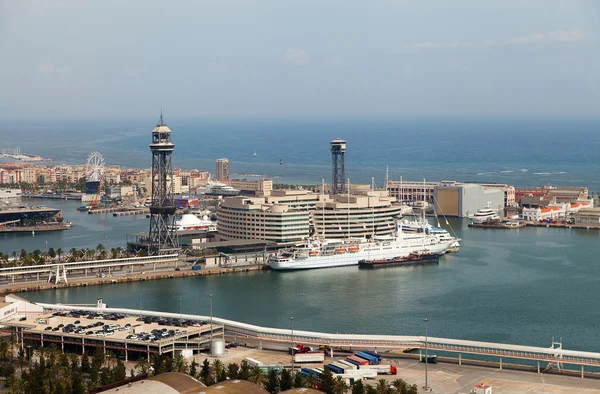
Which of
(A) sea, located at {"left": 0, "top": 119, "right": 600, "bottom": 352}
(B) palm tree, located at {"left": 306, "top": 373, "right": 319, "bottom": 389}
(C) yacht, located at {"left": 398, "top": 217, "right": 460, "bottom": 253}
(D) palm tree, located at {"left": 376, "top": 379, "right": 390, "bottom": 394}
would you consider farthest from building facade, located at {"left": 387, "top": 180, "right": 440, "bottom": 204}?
(D) palm tree, located at {"left": 376, "top": 379, "right": 390, "bottom": 394}

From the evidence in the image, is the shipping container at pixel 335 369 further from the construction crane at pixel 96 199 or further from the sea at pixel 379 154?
the sea at pixel 379 154

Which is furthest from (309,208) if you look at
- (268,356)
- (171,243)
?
(268,356)

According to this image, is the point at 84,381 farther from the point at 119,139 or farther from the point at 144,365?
the point at 119,139

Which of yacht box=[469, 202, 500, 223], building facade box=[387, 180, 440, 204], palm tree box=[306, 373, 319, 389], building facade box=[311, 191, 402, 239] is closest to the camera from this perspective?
palm tree box=[306, 373, 319, 389]

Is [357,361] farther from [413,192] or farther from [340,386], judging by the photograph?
[413,192]

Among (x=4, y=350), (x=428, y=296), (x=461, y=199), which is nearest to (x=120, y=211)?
(x=461, y=199)

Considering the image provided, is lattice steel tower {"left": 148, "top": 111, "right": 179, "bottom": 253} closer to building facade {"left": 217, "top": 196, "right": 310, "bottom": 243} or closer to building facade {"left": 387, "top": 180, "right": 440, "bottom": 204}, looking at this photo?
building facade {"left": 217, "top": 196, "right": 310, "bottom": 243}
